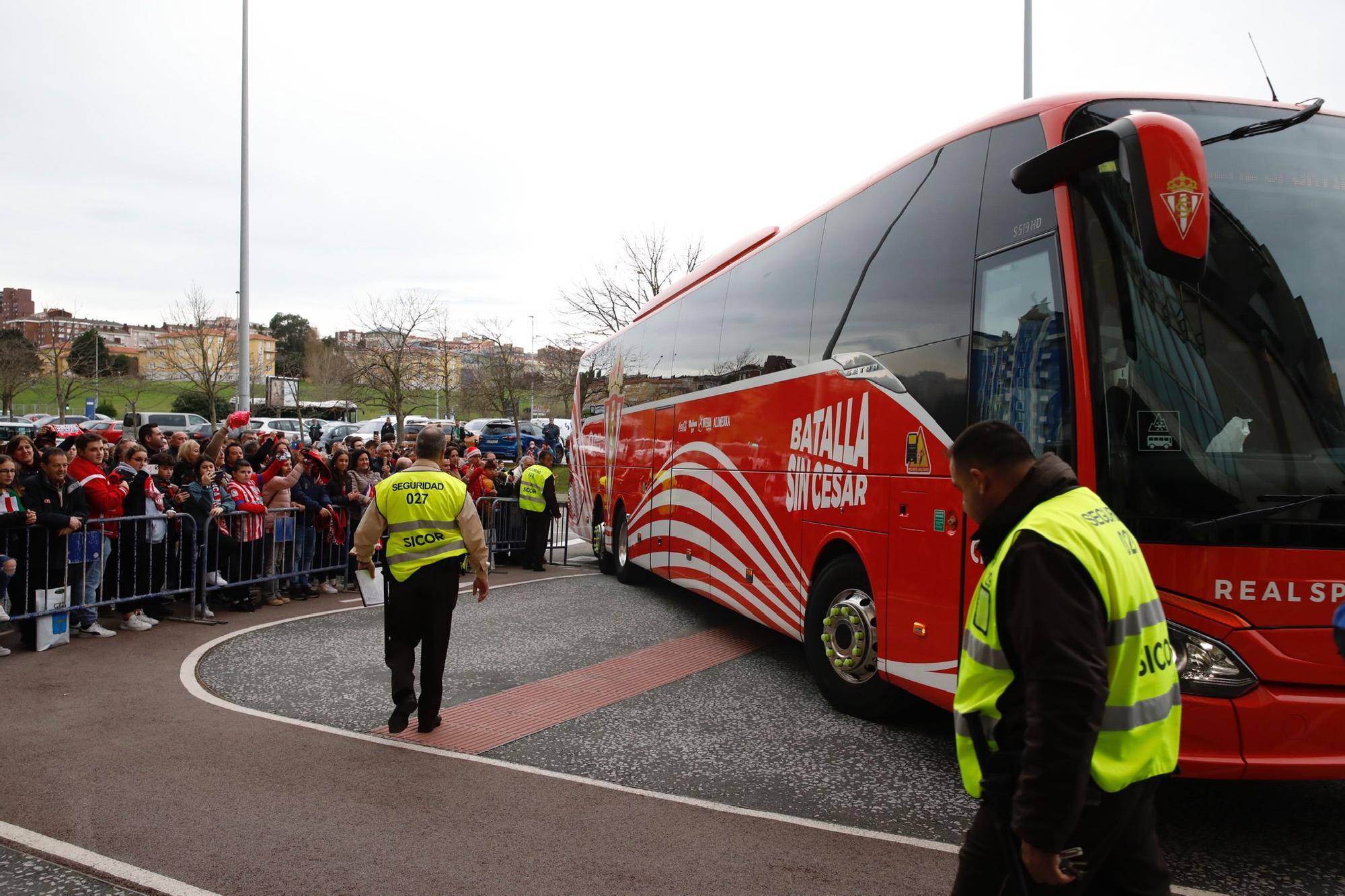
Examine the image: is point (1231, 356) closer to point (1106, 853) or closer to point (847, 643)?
point (1106, 853)

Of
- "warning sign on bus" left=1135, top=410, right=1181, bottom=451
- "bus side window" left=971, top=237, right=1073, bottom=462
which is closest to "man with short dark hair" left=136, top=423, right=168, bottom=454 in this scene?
"bus side window" left=971, top=237, right=1073, bottom=462

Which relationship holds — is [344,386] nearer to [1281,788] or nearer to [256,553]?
[256,553]

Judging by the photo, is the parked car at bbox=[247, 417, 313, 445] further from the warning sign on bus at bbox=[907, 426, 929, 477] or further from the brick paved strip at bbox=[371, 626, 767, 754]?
the warning sign on bus at bbox=[907, 426, 929, 477]

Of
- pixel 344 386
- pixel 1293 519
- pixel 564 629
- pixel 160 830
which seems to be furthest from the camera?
pixel 344 386

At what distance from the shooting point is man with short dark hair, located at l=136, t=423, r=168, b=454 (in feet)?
35.6

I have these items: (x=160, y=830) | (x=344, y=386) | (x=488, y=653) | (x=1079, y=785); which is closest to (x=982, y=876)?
(x=1079, y=785)

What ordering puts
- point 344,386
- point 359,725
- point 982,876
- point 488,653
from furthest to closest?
point 344,386 → point 488,653 → point 359,725 → point 982,876

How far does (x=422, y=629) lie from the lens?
625 cm

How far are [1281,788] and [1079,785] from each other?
167 inches

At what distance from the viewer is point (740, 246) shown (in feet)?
32.8

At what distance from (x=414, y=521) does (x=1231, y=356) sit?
4.61 metres

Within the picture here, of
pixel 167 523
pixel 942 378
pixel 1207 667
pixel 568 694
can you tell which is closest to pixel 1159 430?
pixel 1207 667

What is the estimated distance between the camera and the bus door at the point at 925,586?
5207 millimetres

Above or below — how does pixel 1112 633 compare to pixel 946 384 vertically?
below
